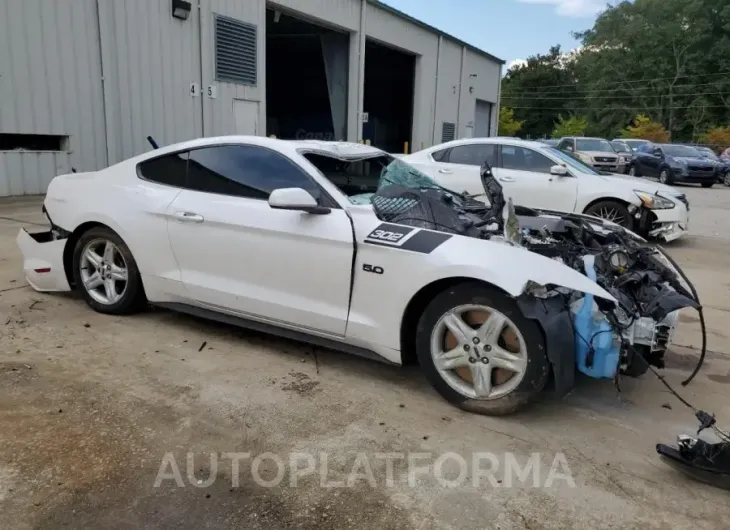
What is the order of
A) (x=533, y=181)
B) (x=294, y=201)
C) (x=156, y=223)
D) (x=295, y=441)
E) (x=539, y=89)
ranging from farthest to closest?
(x=539, y=89), (x=533, y=181), (x=156, y=223), (x=294, y=201), (x=295, y=441)

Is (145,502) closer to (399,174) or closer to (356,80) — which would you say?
(399,174)

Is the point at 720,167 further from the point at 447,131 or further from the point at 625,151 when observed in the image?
the point at 447,131

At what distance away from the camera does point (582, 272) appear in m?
3.33

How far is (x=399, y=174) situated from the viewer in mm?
4266

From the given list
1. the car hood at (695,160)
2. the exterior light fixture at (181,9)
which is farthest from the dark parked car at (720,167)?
the exterior light fixture at (181,9)

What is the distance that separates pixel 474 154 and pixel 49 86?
805 cm

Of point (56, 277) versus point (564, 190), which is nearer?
point (56, 277)

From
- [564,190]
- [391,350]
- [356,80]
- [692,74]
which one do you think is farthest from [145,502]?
[692,74]

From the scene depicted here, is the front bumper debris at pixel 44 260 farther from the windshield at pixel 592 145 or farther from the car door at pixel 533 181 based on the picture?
the windshield at pixel 592 145

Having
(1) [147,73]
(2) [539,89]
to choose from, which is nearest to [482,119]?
(1) [147,73]

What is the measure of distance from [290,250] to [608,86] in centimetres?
6934

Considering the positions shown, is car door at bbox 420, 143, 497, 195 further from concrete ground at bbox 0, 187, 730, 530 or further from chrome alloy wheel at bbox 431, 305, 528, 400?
chrome alloy wheel at bbox 431, 305, 528, 400

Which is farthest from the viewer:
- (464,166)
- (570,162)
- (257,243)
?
(464,166)

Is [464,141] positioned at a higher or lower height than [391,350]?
higher
